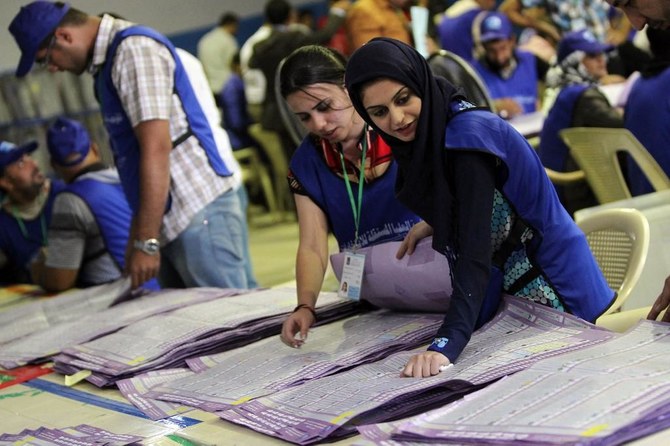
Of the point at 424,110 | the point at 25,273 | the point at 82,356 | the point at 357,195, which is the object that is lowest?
the point at 25,273

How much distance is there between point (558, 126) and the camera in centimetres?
407

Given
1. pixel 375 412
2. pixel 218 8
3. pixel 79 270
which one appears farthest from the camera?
pixel 218 8

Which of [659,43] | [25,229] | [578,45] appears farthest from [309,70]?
[578,45]

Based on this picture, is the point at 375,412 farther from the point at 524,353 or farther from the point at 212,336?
the point at 212,336

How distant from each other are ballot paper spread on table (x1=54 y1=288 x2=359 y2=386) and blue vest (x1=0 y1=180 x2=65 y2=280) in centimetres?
188

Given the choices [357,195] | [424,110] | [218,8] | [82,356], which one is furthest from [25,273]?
[218,8]

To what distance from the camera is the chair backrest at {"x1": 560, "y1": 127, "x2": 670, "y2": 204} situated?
3.41m

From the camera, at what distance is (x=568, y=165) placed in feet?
13.6

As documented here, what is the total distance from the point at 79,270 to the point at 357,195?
6.20 feet

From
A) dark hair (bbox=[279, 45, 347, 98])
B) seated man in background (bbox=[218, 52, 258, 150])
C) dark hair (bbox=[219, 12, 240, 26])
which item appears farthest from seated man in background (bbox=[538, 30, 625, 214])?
dark hair (bbox=[219, 12, 240, 26])

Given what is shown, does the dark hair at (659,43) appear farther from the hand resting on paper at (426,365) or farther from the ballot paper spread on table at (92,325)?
the hand resting on paper at (426,365)

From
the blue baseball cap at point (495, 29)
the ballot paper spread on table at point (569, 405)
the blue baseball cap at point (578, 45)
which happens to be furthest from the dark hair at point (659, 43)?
the blue baseball cap at point (495, 29)

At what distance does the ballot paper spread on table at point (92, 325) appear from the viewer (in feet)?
8.52

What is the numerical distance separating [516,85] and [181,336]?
3951 mm
